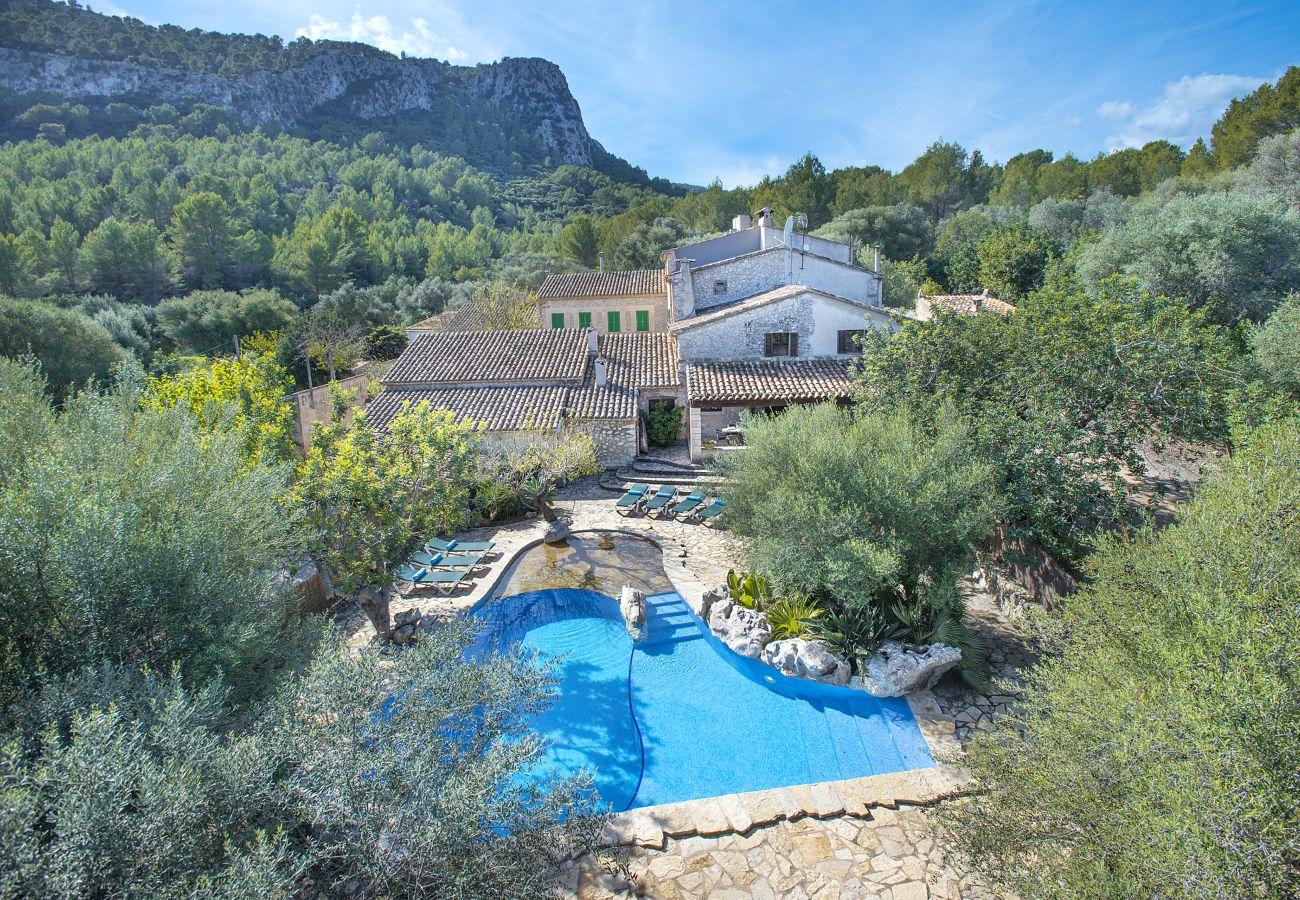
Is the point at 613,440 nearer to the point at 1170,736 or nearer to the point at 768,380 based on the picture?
the point at 768,380

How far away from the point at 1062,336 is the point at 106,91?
431 feet

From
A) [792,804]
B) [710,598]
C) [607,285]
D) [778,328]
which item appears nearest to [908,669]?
[792,804]

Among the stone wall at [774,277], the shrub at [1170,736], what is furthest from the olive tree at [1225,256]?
the shrub at [1170,736]

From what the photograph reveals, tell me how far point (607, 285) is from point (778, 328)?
15.5 meters

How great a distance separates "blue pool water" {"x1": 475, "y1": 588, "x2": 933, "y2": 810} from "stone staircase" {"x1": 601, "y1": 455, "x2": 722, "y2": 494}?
24.1 ft

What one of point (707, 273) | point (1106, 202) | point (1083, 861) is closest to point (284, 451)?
point (1083, 861)

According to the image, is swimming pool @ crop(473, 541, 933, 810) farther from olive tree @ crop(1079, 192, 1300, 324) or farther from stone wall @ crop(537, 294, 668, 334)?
stone wall @ crop(537, 294, 668, 334)

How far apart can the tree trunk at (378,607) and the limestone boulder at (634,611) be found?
14.5ft

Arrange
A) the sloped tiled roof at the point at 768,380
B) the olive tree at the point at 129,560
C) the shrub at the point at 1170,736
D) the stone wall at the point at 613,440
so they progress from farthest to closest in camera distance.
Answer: the stone wall at the point at 613,440 < the sloped tiled roof at the point at 768,380 < the olive tree at the point at 129,560 < the shrub at the point at 1170,736

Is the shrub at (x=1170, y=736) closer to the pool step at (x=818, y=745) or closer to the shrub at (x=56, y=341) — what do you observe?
the pool step at (x=818, y=745)

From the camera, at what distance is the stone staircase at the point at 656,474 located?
1920 centimetres

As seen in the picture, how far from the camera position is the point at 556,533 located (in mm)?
15453

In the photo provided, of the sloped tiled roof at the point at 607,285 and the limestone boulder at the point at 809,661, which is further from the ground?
the sloped tiled roof at the point at 607,285

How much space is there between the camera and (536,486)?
15703 mm
